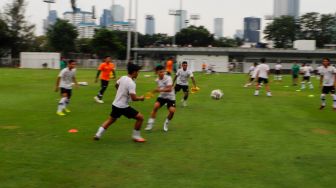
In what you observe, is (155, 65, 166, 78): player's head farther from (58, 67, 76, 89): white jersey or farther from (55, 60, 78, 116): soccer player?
(58, 67, 76, 89): white jersey

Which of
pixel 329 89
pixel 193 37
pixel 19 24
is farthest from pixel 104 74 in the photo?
pixel 193 37

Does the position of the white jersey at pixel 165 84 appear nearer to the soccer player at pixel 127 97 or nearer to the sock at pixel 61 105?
the soccer player at pixel 127 97

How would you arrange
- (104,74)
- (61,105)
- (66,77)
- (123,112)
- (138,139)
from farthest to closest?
(104,74) → (66,77) → (61,105) → (138,139) → (123,112)

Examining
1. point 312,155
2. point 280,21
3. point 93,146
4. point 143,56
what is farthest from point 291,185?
point 280,21

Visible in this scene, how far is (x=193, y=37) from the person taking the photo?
102062 millimetres

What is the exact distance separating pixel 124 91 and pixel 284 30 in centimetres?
9461

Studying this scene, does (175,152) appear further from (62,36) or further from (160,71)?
(62,36)

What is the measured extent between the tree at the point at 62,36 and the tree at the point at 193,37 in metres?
34.3

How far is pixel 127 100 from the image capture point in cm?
920

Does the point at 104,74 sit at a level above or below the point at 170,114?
above

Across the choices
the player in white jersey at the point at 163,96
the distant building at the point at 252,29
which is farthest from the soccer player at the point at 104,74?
the distant building at the point at 252,29

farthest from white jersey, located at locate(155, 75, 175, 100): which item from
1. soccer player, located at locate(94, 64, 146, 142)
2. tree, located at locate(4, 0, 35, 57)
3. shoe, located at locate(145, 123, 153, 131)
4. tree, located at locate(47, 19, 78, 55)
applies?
tree, located at locate(4, 0, 35, 57)

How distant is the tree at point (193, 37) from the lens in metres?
102

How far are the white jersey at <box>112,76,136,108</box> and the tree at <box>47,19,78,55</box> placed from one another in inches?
2535
